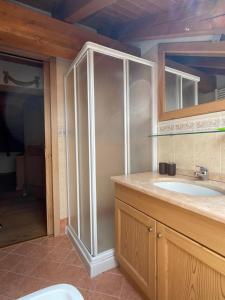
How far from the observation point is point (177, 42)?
1.79 m

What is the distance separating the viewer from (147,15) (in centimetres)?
185

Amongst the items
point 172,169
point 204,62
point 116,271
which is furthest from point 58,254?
point 204,62

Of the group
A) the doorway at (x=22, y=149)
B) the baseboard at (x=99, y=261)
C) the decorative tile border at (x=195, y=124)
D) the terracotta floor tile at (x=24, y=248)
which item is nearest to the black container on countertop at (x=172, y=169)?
the decorative tile border at (x=195, y=124)

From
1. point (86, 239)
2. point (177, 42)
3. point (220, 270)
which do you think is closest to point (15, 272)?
point (86, 239)

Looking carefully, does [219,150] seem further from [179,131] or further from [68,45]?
[68,45]

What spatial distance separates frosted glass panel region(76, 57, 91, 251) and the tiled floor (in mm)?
252

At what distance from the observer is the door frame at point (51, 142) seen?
2.33m

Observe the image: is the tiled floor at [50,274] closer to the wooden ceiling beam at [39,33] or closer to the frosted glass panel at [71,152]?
the frosted glass panel at [71,152]

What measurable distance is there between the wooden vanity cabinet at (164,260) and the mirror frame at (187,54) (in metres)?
0.92

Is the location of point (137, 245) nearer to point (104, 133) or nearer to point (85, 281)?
point (85, 281)

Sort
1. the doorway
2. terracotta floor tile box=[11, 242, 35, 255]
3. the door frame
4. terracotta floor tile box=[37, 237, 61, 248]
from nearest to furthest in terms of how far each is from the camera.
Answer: terracotta floor tile box=[11, 242, 35, 255], terracotta floor tile box=[37, 237, 61, 248], the door frame, the doorway

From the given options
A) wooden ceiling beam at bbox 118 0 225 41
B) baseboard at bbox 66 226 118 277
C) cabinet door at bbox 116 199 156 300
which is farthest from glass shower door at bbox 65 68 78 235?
wooden ceiling beam at bbox 118 0 225 41

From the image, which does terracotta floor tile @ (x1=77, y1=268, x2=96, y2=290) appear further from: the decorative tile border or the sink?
the decorative tile border

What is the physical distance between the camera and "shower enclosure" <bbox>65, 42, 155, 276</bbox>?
1.69 meters
